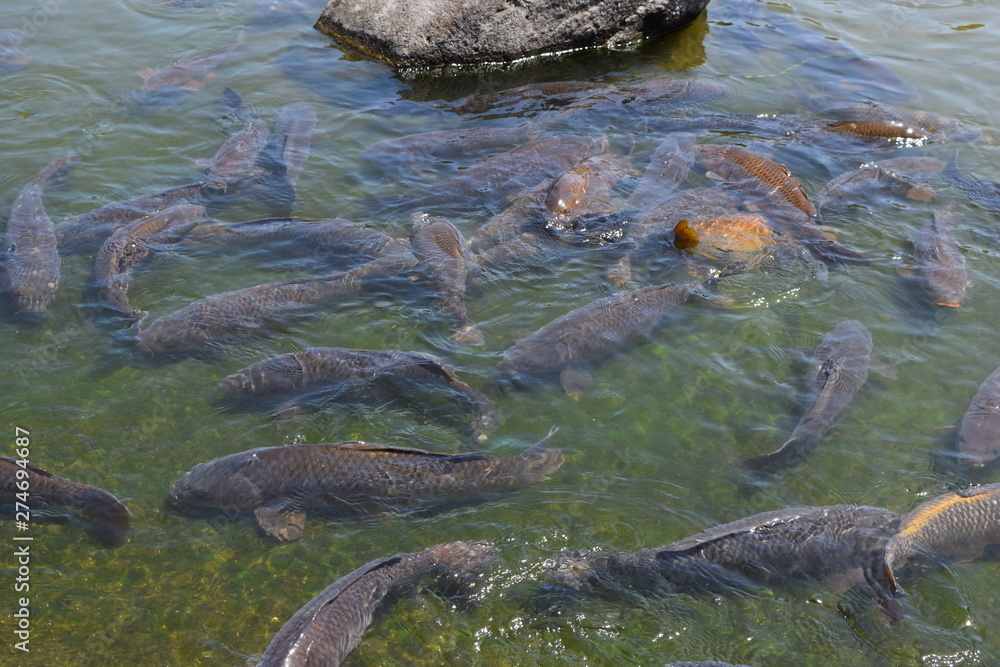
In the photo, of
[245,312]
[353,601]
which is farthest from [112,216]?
[353,601]

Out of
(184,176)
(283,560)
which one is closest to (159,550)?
(283,560)

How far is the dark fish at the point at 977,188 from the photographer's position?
8234 mm

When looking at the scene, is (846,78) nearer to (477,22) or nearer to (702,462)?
(477,22)

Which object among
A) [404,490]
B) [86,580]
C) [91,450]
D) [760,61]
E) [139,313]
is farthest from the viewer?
[760,61]

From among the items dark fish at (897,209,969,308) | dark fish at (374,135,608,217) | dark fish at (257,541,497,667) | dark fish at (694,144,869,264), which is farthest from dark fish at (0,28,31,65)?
dark fish at (897,209,969,308)

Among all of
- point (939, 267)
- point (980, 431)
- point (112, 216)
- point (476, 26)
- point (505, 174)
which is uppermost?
point (476, 26)

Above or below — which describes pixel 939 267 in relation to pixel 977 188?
below

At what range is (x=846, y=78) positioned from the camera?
436 inches

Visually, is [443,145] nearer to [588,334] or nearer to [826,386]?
[588,334]

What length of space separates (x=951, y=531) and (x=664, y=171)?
15.6ft

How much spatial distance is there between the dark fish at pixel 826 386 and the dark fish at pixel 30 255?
18.6 ft

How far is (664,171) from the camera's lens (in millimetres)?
8406

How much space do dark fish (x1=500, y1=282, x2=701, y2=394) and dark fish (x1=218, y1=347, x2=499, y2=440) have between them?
488mm

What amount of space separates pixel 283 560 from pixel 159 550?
750 mm
